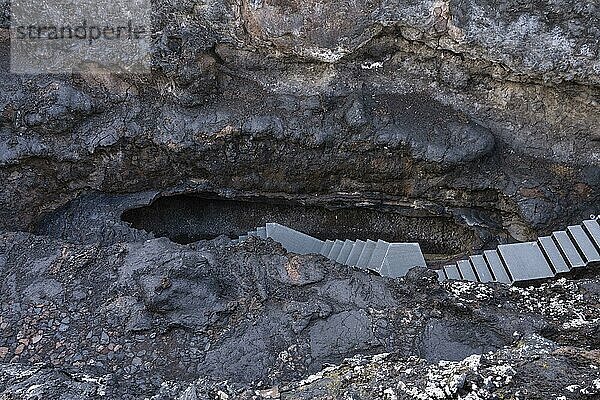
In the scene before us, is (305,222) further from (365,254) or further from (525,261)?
(525,261)

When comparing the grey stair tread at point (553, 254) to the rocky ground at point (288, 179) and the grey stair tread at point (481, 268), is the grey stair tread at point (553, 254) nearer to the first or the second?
the rocky ground at point (288, 179)

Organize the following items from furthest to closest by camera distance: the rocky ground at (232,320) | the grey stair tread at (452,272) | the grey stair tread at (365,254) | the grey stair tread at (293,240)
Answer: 1. the grey stair tread at (293,240)
2. the grey stair tread at (365,254)
3. the grey stair tread at (452,272)
4. the rocky ground at (232,320)

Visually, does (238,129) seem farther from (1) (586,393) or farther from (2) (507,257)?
(1) (586,393)

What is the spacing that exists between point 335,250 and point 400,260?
74 centimetres

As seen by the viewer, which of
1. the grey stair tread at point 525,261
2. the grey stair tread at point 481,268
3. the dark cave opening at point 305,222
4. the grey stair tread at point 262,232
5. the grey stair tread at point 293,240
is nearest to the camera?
the grey stair tread at point 525,261

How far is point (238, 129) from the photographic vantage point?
17.9 ft

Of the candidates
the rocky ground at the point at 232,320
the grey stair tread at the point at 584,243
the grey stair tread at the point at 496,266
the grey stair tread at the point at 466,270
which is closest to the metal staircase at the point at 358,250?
the grey stair tread at the point at 466,270

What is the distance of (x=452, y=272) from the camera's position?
5219mm

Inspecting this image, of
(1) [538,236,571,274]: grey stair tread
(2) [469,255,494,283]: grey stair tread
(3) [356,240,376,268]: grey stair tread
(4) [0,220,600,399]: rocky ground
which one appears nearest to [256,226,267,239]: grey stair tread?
(3) [356,240,376,268]: grey stair tread

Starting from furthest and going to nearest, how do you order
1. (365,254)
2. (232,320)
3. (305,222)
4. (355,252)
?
(305,222) → (355,252) → (365,254) → (232,320)

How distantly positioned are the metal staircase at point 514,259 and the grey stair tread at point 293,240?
A: 474 mm

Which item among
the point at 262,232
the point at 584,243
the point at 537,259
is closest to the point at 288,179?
the point at 262,232

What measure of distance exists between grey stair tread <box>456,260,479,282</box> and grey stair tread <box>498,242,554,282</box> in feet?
0.90

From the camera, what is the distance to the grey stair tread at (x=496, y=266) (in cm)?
500
